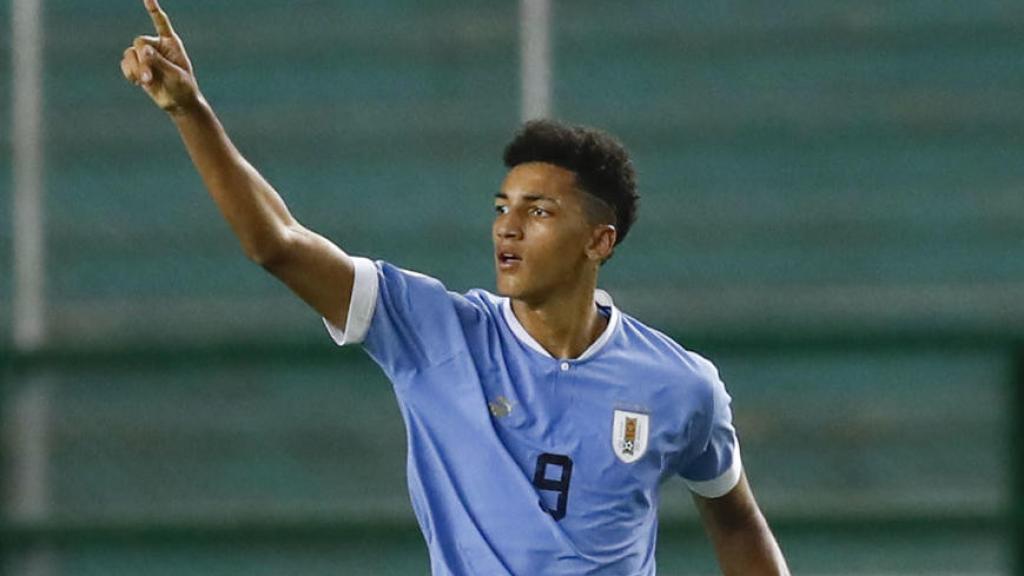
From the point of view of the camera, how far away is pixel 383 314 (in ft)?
12.3

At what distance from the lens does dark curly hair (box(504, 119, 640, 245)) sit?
3924 mm

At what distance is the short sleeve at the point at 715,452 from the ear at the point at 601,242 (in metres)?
0.30

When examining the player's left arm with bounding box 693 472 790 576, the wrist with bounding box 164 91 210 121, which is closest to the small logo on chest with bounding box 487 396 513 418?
the player's left arm with bounding box 693 472 790 576

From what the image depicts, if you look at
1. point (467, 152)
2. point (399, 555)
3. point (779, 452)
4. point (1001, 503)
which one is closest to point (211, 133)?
point (399, 555)

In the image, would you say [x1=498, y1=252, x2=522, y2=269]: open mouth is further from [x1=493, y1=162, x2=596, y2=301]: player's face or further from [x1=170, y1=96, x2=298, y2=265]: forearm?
[x1=170, y1=96, x2=298, y2=265]: forearm

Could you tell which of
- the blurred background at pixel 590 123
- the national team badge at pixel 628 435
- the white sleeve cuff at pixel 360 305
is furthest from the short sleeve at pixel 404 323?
the blurred background at pixel 590 123

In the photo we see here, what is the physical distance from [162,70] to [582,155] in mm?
909

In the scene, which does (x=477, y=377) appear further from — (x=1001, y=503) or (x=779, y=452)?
(x=779, y=452)

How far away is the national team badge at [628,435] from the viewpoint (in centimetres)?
387

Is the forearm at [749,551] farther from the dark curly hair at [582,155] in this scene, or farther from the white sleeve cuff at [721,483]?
the dark curly hair at [582,155]

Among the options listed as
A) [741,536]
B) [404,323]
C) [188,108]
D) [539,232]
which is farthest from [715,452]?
[188,108]

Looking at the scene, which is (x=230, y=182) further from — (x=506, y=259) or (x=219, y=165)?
(x=506, y=259)

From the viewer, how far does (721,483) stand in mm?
4227

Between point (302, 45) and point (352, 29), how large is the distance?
0.18m
